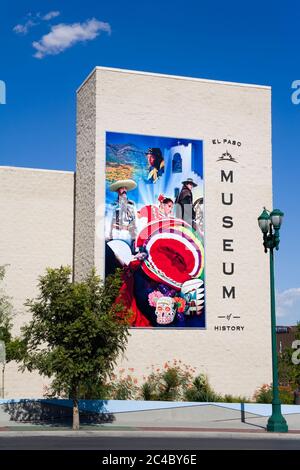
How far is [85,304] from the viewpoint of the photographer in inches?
1110

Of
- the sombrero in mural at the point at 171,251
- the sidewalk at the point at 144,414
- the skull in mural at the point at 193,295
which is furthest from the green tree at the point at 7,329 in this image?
the skull in mural at the point at 193,295

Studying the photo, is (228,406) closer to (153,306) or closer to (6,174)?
(153,306)

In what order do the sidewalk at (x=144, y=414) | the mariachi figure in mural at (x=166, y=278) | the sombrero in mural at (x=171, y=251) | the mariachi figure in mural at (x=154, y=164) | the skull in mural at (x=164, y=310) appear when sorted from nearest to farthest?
the sidewalk at (x=144, y=414)
the mariachi figure in mural at (x=166, y=278)
the skull in mural at (x=164, y=310)
the sombrero in mural at (x=171, y=251)
the mariachi figure in mural at (x=154, y=164)

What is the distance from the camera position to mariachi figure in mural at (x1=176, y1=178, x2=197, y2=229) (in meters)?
39.0

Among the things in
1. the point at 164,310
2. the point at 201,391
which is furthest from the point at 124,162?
the point at 201,391

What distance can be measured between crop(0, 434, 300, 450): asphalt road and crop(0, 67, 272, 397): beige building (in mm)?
12001

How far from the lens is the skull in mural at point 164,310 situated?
37.7m

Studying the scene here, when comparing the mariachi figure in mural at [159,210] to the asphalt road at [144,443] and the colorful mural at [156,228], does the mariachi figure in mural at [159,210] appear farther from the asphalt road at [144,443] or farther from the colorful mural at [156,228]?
the asphalt road at [144,443]

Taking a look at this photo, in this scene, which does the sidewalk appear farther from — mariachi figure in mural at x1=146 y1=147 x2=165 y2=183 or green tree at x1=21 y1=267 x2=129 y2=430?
mariachi figure in mural at x1=146 y1=147 x2=165 y2=183

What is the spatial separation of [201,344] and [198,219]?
262 inches

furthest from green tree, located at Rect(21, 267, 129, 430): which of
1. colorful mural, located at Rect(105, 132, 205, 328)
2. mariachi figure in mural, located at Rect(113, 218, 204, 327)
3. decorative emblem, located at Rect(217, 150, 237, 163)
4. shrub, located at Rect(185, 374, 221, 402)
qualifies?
decorative emblem, located at Rect(217, 150, 237, 163)

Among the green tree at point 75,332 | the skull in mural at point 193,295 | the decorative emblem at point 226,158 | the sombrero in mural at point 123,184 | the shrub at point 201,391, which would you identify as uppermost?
the decorative emblem at point 226,158

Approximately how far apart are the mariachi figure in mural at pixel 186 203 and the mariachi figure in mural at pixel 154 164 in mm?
1493
